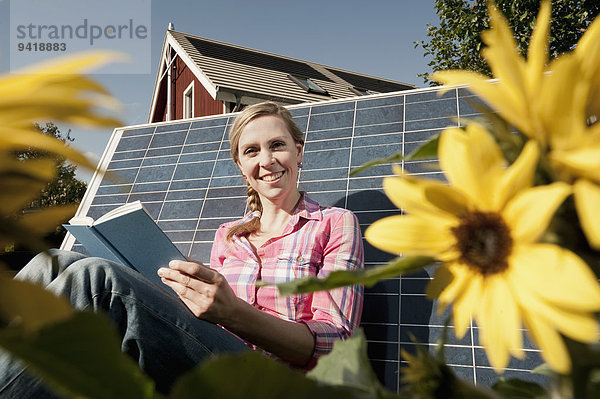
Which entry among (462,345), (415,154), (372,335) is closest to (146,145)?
(372,335)

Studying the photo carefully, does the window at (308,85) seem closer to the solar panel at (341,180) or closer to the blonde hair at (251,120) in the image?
the solar panel at (341,180)

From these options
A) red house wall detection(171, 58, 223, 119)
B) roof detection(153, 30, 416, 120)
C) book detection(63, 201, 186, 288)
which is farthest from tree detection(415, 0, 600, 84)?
book detection(63, 201, 186, 288)

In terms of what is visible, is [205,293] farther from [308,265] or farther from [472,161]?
[472,161]

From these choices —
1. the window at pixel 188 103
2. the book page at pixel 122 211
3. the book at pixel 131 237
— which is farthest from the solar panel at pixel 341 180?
the window at pixel 188 103

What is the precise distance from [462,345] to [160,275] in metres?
1.29

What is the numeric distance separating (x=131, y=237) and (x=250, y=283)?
0.70m

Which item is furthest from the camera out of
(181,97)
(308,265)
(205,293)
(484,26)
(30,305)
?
(181,97)

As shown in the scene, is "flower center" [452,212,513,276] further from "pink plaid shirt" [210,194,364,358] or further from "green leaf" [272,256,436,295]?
"pink plaid shirt" [210,194,364,358]

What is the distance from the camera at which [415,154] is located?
0.30m

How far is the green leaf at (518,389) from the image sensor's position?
0.94 feet

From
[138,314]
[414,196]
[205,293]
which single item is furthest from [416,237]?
[205,293]

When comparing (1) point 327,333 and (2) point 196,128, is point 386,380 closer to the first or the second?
(1) point 327,333

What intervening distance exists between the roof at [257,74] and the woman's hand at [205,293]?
7213 millimetres

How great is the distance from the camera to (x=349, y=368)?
10.9 inches
